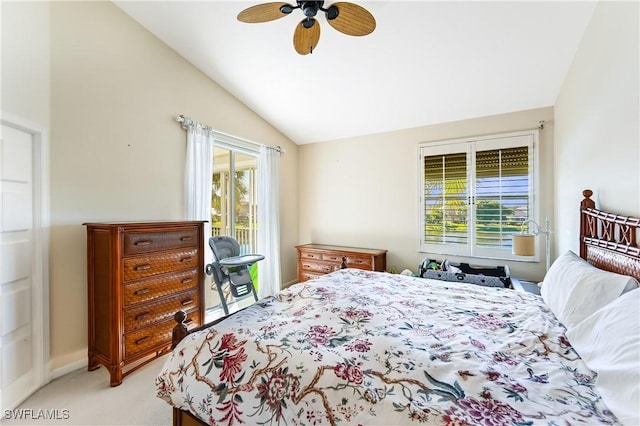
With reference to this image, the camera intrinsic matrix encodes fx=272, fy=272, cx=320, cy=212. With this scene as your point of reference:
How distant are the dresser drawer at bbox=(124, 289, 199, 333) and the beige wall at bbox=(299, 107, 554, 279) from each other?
2.51m

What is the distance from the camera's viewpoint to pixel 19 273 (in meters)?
1.93

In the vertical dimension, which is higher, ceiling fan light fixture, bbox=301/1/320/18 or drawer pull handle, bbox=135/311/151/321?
ceiling fan light fixture, bbox=301/1/320/18

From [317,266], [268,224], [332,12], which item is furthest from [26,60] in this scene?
[317,266]

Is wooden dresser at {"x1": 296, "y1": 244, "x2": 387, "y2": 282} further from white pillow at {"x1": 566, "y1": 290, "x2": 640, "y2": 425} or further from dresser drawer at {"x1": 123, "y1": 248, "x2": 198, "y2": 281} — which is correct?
white pillow at {"x1": 566, "y1": 290, "x2": 640, "y2": 425}

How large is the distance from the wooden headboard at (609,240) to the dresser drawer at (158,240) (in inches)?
120

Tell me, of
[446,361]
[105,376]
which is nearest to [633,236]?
[446,361]

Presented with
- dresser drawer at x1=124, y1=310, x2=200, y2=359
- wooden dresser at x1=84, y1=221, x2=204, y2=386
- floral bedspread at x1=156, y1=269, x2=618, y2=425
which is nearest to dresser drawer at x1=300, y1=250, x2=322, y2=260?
wooden dresser at x1=84, y1=221, x2=204, y2=386

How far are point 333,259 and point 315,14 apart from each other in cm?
302

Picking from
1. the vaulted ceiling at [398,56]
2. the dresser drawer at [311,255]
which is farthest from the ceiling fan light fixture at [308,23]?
the dresser drawer at [311,255]

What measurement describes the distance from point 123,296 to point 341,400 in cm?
197

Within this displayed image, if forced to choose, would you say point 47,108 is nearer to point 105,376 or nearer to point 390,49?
point 105,376

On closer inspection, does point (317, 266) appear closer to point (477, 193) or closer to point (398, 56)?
point (477, 193)

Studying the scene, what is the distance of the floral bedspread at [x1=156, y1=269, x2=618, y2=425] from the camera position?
2.88 feet

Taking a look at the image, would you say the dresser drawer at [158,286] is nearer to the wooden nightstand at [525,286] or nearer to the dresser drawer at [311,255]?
the dresser drawer at [311,255]
